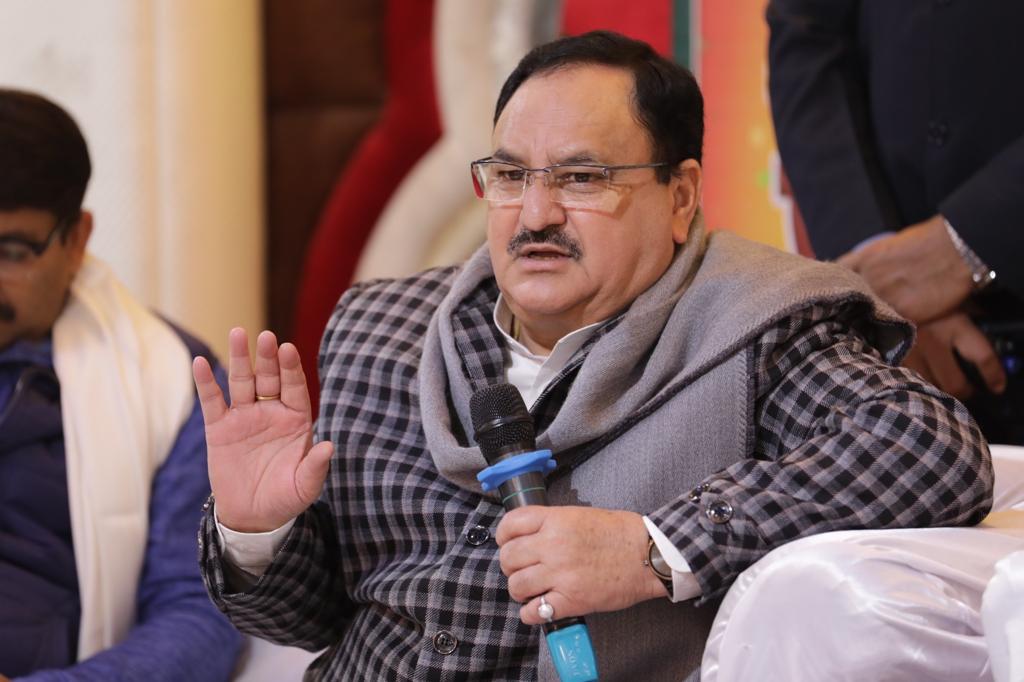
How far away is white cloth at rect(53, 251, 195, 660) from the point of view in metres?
1.97

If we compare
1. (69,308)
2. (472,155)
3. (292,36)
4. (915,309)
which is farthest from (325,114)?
(915,309)

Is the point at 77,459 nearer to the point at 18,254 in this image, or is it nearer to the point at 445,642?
the point at 18,254

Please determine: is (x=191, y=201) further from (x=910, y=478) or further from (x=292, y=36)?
(x=910, y=478)

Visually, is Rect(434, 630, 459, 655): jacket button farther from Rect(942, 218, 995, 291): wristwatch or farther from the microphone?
Rect(942, 218, 995, 291): wristwatch

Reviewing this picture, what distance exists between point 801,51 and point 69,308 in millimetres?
1294

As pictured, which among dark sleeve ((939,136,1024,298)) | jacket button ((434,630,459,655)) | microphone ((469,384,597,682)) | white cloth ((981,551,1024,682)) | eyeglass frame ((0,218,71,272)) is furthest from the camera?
eyeglass frame ((0,218,71,272))

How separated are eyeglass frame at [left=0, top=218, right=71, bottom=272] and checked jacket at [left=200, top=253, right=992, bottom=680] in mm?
540

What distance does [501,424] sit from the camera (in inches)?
53.1

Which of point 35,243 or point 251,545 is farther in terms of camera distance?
point 35,243

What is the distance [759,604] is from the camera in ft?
4.14

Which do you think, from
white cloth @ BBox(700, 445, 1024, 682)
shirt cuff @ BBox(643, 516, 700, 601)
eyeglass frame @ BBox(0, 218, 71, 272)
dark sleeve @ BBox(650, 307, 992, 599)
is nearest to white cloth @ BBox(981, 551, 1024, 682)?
white cloth @ BBox(700, 445, 1024, 682)

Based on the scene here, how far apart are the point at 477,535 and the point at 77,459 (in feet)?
2.55

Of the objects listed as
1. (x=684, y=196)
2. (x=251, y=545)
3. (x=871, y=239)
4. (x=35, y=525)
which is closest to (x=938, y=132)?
(x=871, y=239)

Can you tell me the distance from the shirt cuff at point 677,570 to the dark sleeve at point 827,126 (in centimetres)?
81
